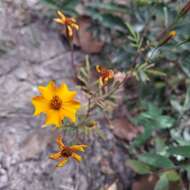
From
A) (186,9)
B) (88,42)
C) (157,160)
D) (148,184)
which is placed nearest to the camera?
(186,9)

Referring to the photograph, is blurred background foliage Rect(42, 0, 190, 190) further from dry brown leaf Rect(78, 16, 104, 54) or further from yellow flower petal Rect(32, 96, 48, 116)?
yellow flower petal Rect(32, 96, 48, 116)

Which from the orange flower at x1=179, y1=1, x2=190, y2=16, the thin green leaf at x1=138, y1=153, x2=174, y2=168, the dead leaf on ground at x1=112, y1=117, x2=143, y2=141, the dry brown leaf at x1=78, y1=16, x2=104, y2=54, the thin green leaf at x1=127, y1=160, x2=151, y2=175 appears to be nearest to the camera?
the orange flower at x1=179, y1=1, x2=190, y2=16

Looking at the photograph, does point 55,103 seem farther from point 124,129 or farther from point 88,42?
point 88,42

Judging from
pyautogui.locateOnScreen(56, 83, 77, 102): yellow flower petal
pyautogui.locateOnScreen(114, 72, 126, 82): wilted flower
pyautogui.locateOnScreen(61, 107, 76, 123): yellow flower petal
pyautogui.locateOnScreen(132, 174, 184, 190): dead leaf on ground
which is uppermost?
pyautogui.locateOnScreen(114, 72, 126, 82): wilted flower

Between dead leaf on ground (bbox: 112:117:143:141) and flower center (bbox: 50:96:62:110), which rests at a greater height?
flower center (bbox: 50:96:62:110)

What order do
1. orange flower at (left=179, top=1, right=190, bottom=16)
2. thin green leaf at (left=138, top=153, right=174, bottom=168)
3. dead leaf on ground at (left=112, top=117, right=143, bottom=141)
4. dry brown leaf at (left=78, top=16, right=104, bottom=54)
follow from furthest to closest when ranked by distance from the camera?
dry brown leaf at (left=78, top=16, right=104, bottom=54), dead leaf on ground at (left=112, top=117, right=143, bottom=141), thin green leaf at (left=138, top=153, right=174, bottom=168), orange flower at (left=179, top=1, right=190, bottom=16)

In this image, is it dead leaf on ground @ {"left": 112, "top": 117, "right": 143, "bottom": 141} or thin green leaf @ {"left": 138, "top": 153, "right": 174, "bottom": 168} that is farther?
dead leaf on ground @ {"left": 112, "top": 117, "right": 143, "bottom": 141}

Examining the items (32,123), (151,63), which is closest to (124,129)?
(151,63)

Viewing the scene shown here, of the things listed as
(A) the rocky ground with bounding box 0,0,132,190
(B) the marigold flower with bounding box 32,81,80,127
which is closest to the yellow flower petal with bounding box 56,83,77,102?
(B) the marigold flower with bounding box 32,81,80,127
